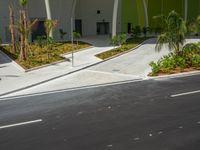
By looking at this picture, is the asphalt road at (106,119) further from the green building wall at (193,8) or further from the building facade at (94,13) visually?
A: the green building wall at (193,8)

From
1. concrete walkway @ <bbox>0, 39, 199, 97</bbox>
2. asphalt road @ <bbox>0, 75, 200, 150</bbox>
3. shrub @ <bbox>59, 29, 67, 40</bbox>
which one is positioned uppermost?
shrub @ <bbox>59, 29, 67, 40</bbox>

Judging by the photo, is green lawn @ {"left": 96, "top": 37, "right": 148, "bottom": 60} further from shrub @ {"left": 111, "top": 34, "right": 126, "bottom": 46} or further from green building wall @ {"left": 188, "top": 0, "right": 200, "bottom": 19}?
green building wall @ {"left": 188, "top": 0, "right": 200, "bottom": 19}

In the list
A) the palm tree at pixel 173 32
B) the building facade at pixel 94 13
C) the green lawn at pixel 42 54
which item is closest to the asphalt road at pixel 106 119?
the palm tree at pixel 173 32

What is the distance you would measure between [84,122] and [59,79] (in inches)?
332

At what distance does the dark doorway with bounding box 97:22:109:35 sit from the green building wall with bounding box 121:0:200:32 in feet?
7.98

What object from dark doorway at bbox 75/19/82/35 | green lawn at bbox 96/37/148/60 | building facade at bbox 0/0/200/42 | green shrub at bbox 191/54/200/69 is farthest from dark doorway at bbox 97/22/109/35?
green shrub at bbox 191/54/200/69

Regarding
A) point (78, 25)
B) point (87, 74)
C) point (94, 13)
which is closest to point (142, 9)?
point (94, 13)

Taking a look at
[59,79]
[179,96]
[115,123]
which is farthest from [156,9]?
[115,123]

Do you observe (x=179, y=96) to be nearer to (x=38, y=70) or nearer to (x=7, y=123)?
(x=7, y=123)

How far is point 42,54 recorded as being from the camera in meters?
28.8

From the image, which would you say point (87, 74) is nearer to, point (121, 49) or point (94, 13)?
point (121, 49)

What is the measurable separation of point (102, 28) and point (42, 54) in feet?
67.4

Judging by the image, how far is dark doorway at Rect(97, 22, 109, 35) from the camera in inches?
1882

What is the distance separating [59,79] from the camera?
20703mm
